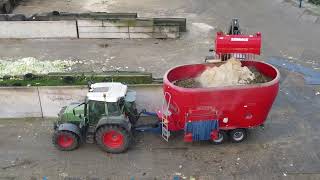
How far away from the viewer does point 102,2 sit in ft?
78.2

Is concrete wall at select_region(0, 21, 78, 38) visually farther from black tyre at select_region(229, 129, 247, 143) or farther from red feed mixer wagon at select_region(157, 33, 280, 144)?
black tyre at select_region(229, 129, 247, 143)

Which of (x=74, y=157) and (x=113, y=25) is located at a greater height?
(x=113, y=25)

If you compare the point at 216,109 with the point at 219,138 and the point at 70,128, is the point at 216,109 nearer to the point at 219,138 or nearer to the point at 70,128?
the point at 219,138

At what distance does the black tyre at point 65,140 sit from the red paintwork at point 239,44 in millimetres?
4692

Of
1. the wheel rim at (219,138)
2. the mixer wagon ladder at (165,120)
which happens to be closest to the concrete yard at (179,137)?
the wheel rim at (219,138)

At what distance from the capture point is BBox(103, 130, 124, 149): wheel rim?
11633 mm

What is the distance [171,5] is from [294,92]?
1042 cm

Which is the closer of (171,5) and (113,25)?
(113,25)

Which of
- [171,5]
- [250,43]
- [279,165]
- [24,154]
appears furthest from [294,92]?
[171,5]

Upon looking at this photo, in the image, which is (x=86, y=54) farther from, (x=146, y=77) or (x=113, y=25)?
(x=146, y=77)

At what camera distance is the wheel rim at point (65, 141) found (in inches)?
465

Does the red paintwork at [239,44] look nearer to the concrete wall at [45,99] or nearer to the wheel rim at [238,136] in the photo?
the concrete wall at [45,99]

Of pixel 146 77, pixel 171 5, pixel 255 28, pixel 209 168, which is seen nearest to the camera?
pixel 209 168

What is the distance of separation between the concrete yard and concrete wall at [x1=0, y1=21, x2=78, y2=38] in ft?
1.42
